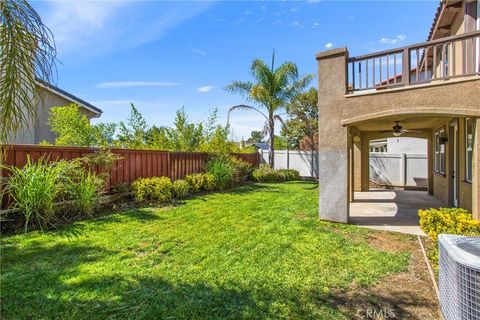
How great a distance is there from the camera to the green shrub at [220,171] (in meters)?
12.6

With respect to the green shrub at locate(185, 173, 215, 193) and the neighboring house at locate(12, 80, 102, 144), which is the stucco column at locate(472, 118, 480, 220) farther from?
the neighboring house at locate(12, 80, 102, 144)

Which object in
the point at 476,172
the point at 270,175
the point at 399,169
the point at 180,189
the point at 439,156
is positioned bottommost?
the point at 180,189

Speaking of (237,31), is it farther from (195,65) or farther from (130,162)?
(130,162)

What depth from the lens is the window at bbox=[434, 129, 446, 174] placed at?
971 cm

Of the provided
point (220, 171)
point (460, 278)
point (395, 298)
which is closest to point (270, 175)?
point (220, 171)

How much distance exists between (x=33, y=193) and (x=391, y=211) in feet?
31.9

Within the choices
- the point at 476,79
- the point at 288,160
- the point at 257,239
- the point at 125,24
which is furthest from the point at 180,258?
the point at 288,160

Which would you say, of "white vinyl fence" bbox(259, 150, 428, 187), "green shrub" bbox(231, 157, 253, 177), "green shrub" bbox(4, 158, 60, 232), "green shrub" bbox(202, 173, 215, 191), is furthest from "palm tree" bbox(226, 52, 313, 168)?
"green shrub" bbox(4, 158, 60, 232)

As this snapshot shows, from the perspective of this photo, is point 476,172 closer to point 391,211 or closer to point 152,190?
point 391,211

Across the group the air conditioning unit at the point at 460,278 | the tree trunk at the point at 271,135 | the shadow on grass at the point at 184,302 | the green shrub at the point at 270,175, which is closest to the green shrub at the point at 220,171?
the green shrub at the point at 270,175

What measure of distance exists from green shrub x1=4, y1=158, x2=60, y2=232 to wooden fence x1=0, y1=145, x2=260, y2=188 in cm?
39

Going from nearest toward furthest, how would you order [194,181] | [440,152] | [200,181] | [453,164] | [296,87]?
[453,164]
[440,152]
[194,181]
[200,181]
[296,87]

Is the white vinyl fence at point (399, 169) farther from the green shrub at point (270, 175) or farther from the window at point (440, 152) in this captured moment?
the green shrub at point (270, 175)

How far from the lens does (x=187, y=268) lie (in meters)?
4.33
